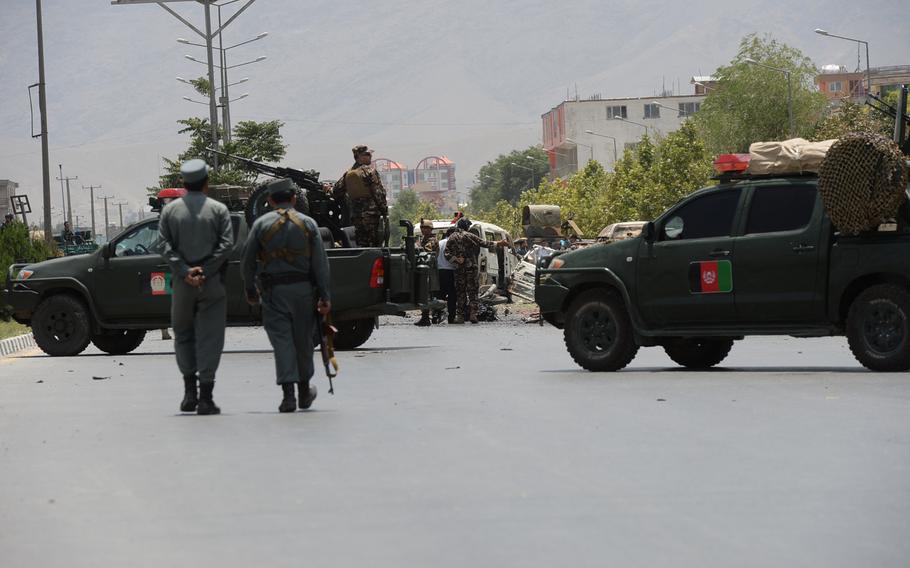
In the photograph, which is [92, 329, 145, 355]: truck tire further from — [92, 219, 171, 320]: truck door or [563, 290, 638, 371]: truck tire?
[563, 290, 638, 371]: truck tire

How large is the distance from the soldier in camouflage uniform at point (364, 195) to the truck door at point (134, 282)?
8.50ft

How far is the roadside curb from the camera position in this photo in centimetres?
2470

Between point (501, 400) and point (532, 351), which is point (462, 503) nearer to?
point (501, 400)

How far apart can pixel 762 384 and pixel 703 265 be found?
1.81m

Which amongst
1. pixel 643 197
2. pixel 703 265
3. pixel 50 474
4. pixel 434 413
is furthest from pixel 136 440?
pixel 643 197

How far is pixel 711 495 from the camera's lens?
27.5ft

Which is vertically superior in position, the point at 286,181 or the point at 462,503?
the point at 286,181

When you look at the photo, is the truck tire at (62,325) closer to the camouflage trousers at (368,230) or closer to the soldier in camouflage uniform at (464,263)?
the camouflage trousers at (368,230)

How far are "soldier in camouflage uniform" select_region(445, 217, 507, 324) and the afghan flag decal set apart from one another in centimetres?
1310

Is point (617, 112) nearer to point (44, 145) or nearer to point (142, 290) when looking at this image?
point (44, 145)

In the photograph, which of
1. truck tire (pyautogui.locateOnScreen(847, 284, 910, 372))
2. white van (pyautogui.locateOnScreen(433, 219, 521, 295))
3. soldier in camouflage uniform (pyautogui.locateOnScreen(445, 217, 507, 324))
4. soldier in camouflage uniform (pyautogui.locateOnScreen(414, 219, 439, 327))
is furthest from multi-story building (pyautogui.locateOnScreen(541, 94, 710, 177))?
truck tire (pyautogui.locateOnScreen(847, 284, 910, 372))

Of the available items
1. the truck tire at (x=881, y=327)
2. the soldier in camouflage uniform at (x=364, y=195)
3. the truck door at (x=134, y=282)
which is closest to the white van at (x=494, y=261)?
the soldier in camouflage uniform at (x=364, y=195)

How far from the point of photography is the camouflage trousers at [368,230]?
22875 mm

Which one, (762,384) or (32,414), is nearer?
(32,414)
